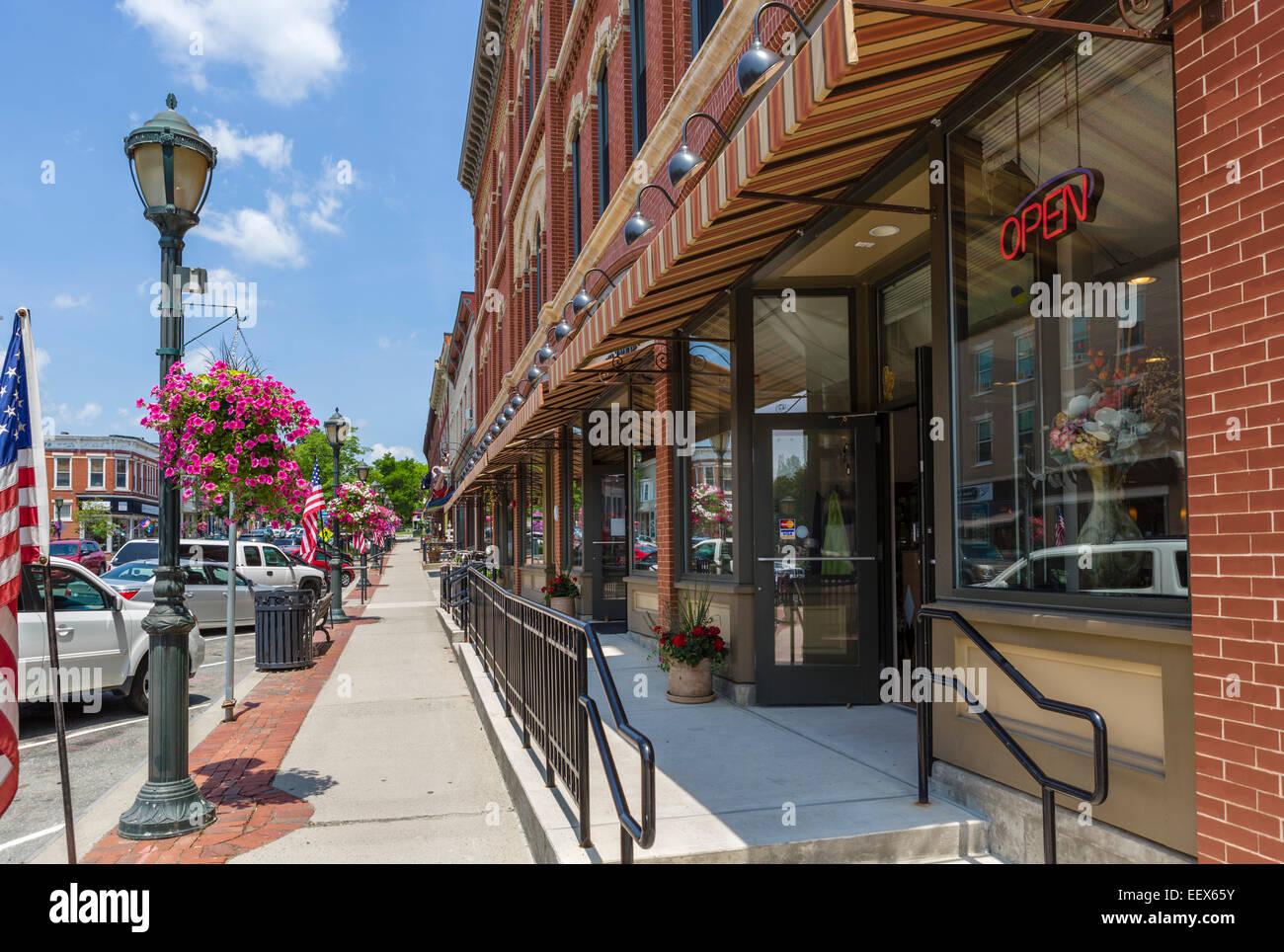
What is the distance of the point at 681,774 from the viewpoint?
5.50 m

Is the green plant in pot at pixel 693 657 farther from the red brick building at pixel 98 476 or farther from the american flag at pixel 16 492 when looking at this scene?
the red brick building at pixel 98 476

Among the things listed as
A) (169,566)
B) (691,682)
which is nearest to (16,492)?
(169,566)

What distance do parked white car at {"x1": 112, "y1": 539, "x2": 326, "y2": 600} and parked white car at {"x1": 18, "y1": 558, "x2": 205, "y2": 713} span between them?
26.4 ft

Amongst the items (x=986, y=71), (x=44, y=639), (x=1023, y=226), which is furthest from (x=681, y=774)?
(x=44, y=639)

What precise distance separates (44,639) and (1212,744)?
29.5 feet

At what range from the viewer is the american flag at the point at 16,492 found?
12.7 feet

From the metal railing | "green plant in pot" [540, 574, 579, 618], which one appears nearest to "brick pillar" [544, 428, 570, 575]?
"green plant in pot" [540, 574, 579, 618]

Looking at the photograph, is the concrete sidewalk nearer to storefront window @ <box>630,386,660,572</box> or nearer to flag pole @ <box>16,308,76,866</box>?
flag pole @ <box>16,308,76,866</box>

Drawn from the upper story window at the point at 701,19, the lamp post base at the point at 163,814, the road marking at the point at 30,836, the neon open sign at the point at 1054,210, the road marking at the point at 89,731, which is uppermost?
the upper story window at the point at 701,19

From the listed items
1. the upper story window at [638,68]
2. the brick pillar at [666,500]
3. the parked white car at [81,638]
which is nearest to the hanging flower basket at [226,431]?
the parked white car at [81,638]

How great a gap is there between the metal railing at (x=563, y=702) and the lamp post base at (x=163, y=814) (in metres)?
2.13

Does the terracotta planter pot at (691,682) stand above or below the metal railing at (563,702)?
below

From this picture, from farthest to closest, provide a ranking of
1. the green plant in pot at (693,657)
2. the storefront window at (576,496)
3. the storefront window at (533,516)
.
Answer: the storefront window at (533,516), the storefront window at (576,496), the green plant in pot at (693,657)
